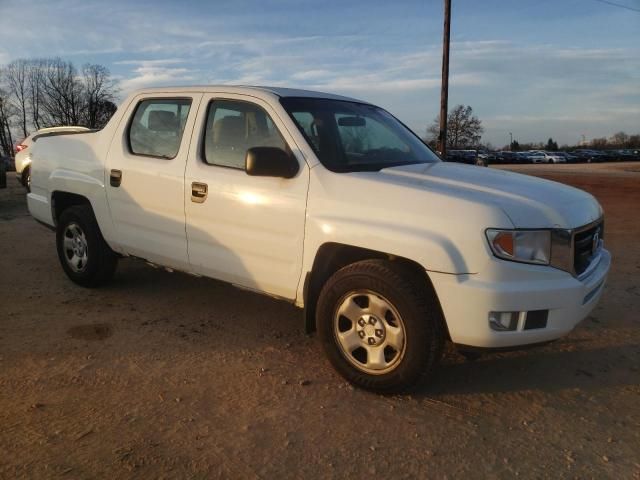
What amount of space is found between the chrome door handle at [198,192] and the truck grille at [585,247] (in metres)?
2.42

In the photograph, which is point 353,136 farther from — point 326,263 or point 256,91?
point 326,263

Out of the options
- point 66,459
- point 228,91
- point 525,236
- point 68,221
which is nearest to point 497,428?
point 525,236

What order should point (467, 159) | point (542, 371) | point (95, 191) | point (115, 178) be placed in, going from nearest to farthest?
point (542, 371), point (115, 178), point (95, 191), point (467, 159)

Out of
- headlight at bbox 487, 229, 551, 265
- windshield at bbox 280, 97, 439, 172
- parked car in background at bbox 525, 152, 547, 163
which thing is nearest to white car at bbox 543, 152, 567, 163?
parked car in background at bbox 525, 152, 547, 163

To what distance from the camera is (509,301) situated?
9.89ft

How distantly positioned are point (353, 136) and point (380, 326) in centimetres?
151

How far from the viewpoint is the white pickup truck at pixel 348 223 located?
3.08 m

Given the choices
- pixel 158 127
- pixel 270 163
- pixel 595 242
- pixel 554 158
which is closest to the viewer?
pixel 270 163

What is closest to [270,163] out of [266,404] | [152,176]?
[152,176]

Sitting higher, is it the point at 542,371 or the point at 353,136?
the point at 353,136

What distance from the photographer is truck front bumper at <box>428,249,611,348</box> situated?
3.01 m

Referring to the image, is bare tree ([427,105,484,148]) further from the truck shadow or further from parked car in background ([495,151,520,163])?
the truck shadow

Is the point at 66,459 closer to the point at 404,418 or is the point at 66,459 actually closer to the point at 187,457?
the point at 187,457

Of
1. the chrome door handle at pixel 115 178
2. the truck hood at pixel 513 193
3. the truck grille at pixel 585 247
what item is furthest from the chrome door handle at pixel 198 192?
the truck grille at pixel 585 247
